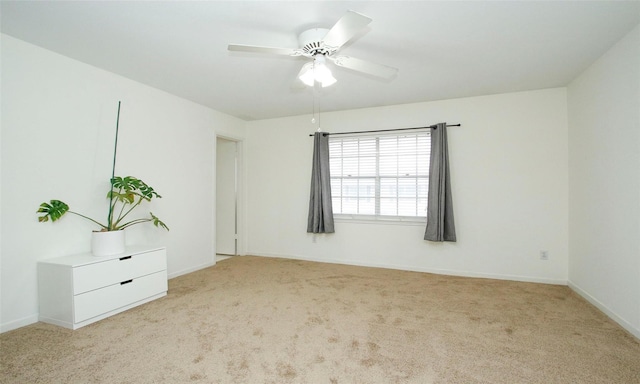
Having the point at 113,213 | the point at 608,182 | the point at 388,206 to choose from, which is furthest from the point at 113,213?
the point at 608,182

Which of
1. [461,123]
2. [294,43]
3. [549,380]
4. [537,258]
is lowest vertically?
[549,380]

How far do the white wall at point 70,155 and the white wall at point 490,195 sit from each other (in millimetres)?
2018

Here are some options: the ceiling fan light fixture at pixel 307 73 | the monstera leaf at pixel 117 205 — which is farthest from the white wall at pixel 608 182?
the monstera leaf at pixel 117 205

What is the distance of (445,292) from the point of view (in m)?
3.24

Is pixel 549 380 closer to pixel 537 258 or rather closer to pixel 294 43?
pixel 537 258

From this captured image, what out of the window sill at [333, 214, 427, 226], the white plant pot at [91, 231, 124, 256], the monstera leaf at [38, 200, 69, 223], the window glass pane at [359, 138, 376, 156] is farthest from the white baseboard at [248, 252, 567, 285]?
the monstera leaf at [38, 200, 69, 223]

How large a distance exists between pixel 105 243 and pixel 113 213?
53 centimetres

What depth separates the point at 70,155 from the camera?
8.95ft

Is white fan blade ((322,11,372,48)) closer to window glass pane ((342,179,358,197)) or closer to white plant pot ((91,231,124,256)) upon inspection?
white plant pot ((91,231,124,256))

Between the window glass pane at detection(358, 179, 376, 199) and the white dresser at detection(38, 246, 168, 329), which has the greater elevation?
the window glass pane at detection(358, 179, 376, 199)

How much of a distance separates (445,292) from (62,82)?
4.33 metres

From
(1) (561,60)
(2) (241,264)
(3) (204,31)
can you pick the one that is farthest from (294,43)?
(2) (241,264)

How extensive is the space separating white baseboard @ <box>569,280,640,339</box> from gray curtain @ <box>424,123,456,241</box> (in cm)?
132

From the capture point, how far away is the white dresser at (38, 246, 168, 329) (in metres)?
2.36
